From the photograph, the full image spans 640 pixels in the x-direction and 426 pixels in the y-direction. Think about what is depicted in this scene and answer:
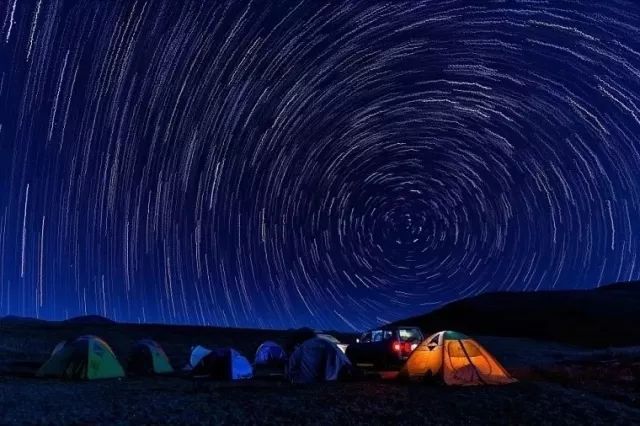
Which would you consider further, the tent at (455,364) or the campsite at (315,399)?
the tent at (455,364)

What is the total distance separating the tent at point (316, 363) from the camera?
71.7ft

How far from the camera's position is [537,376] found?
2255cm

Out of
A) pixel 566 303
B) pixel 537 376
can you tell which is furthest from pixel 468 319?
pixel 537 376

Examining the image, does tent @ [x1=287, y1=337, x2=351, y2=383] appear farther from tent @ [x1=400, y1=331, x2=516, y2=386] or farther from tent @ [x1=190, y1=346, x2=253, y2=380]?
tent @ [x1=190, y1=346, x2=253, y2=380]

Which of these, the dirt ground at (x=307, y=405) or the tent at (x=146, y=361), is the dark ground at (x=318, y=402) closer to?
the dirt ground at (x=307, y=405)

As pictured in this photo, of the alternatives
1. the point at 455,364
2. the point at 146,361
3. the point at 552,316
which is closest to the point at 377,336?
the point at 455,364

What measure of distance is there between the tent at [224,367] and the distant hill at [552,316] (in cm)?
4447

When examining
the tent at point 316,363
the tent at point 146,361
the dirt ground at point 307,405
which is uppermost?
the tent at point 146,361

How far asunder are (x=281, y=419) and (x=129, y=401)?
4.94m

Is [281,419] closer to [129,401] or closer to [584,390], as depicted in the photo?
[129,401]

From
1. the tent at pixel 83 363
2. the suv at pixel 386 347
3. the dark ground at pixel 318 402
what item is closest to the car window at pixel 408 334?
the suv at pixel 386 347

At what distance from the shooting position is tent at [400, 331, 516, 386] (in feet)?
64.8

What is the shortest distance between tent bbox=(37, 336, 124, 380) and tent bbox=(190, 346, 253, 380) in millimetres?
3267

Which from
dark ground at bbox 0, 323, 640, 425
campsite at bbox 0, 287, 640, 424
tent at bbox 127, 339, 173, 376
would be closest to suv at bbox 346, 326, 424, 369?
campsite at bbox 0, 287, 640, 424
